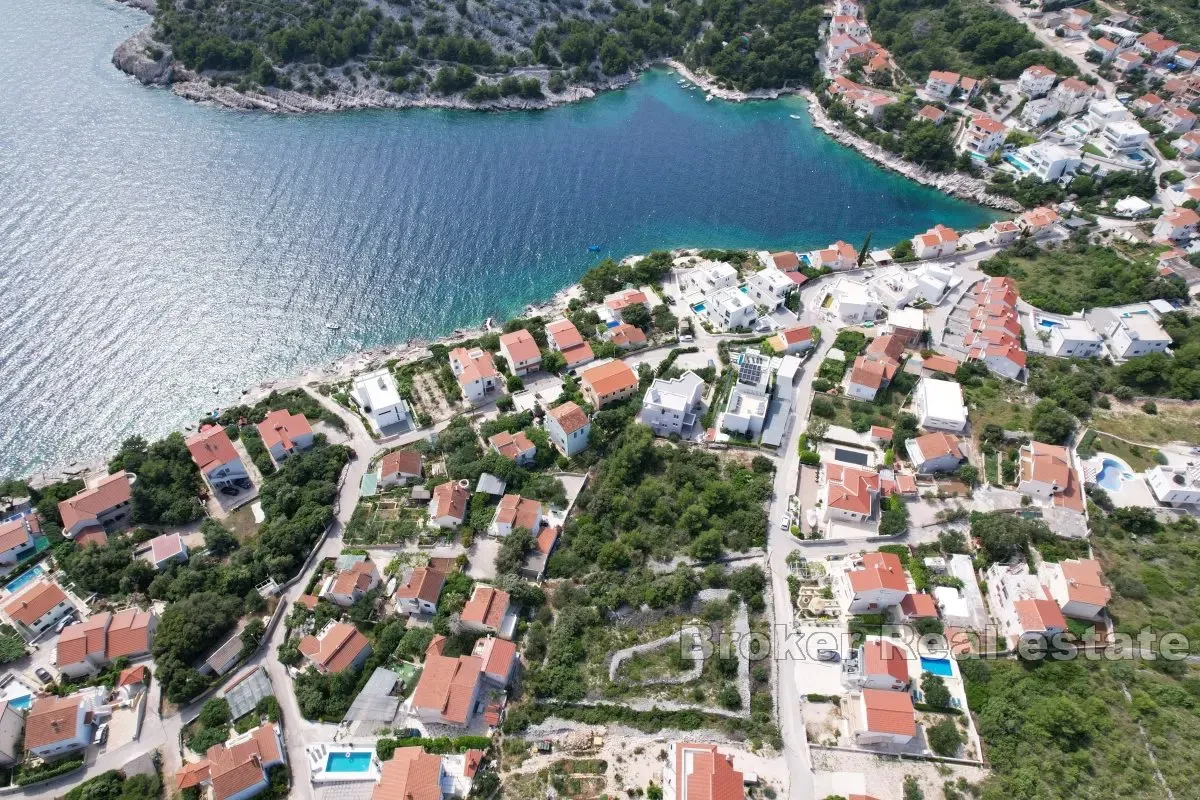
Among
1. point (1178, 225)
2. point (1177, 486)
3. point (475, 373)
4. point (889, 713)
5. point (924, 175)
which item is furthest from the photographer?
point (924, 175)

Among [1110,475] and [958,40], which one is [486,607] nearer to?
[1110,475]

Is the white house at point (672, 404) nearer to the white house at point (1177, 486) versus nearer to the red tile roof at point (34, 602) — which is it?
the white house at point (1177, 486)

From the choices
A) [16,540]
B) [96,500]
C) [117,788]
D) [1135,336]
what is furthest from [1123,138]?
[16,540]

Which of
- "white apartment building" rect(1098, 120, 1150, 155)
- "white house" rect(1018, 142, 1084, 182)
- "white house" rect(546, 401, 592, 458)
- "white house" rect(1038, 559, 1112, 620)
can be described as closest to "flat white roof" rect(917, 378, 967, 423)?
"white house" rect(1038, 559, 1112, 620)

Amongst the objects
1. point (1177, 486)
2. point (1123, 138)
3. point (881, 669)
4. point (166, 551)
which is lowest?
point (166, 551)

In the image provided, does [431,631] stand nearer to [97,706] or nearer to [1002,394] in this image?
[97,706]

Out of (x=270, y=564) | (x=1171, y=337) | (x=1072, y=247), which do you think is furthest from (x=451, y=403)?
(x=1072, y=247)
